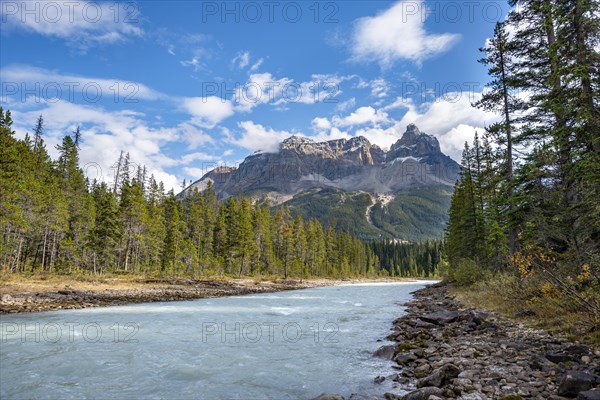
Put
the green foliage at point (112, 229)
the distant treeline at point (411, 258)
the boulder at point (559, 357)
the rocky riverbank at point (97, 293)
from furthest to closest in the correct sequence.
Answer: the distant treeline at point (411, 258)
the green foliage at point (112, 229)
the rocky riverbank at point (97, 293)
the boulder at point (559, 357)

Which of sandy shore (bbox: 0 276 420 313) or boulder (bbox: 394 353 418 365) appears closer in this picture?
boulder (bbox: 394 353 418 365)

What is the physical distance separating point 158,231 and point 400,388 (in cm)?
5286

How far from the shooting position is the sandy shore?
2281 cm

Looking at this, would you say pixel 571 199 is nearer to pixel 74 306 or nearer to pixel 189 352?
pixel 189 352

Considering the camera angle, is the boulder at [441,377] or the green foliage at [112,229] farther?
the green foliage at [112,229]

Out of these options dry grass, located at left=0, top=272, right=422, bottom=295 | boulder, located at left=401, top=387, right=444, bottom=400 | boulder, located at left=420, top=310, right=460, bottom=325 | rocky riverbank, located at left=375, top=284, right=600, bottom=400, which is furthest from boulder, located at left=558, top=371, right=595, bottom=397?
dry grass, located at left=0, top=272, right=422, bottom=295

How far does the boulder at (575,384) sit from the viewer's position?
5727 mm

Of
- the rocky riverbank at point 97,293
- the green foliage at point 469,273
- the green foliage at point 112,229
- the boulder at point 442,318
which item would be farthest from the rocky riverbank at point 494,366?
the green foliage at point 112,229

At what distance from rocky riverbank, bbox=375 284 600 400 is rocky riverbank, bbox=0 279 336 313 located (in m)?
22.4

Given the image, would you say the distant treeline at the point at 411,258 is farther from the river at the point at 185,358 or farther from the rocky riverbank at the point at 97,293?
the river at the point at 185,358

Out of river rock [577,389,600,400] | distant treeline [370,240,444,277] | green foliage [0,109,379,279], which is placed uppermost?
green foliage [0,109,379,279]

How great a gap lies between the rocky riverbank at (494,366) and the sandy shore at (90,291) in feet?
73.9

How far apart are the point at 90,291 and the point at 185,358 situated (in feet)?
77.2

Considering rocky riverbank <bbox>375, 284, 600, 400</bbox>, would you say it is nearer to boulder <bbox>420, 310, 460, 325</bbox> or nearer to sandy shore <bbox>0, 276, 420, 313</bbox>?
boulder <bbox>420, 310, 460, 325</bbox>
